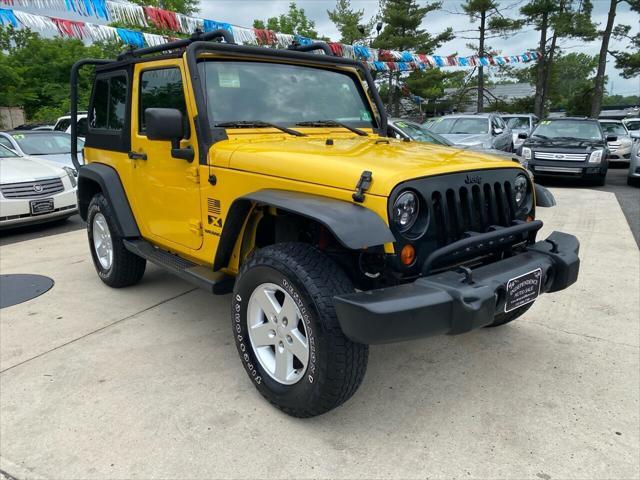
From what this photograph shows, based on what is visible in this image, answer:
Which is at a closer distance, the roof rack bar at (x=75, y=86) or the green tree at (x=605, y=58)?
the roof rack bar at (x=75, y=86)

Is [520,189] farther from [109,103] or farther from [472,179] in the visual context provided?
[109,103]

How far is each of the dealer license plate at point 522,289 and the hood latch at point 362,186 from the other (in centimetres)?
81

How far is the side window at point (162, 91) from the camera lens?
3.30 meters

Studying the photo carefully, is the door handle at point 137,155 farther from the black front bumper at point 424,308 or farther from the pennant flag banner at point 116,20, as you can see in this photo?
the pennant flag banner at point 116,20

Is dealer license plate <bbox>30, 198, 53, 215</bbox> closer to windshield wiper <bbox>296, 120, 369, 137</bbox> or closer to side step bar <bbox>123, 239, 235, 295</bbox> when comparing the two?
side step bar <bbox>123, 239, 235, 295</bbox>

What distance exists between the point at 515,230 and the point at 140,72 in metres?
2.92

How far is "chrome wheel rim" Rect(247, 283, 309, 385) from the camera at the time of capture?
2523 mm

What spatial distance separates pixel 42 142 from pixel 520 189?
964cm

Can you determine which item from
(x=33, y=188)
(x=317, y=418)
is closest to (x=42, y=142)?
(x=33, y=188)

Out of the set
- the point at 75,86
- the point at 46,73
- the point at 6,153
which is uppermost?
the point at 46,73

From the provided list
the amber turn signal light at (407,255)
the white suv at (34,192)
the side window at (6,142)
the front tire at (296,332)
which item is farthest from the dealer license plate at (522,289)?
the side window at (6,142)

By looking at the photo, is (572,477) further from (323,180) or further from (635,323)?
(635,323)

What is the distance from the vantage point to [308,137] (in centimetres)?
332

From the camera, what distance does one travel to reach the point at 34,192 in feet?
23.4
